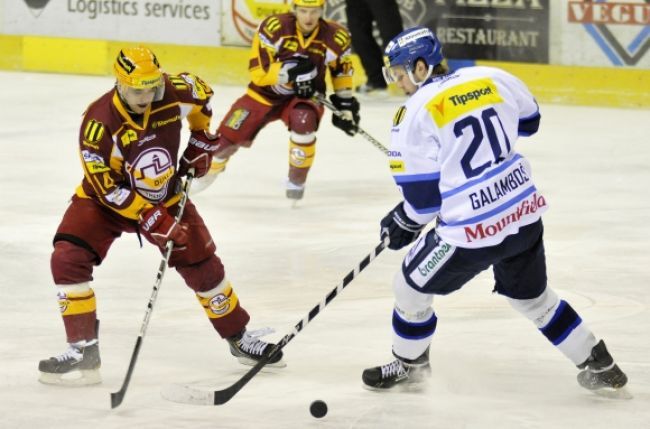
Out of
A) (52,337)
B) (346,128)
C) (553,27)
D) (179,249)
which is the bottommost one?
(553,27)

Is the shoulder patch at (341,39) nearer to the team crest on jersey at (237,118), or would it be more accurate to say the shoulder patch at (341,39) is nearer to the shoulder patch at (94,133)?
the team crest on jersey at (237,118)

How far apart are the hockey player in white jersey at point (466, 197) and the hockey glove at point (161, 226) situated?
0.61m

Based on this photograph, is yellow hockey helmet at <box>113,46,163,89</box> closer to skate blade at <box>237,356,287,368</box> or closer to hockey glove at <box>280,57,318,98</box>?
skate blade at <box>237,356,287,368</box>

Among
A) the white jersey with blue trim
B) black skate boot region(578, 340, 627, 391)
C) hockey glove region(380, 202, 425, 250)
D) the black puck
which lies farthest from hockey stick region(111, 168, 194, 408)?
black skate boot region(578, 340, 627, 391)

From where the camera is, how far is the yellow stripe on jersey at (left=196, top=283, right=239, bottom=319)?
178 inches

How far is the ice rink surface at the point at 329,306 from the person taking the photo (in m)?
4.12

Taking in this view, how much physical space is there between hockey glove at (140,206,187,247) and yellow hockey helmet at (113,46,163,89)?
0.37 metres

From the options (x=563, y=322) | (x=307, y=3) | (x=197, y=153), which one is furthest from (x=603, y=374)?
(x=307, y=3)

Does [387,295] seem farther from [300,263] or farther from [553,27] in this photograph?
[553,27]

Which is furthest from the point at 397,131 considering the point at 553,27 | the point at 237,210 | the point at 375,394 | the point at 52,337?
the point at 553,27

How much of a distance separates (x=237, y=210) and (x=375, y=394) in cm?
308

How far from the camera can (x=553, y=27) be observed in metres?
10.1

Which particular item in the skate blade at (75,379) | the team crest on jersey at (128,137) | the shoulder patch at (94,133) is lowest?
the skate blade at (75,379)

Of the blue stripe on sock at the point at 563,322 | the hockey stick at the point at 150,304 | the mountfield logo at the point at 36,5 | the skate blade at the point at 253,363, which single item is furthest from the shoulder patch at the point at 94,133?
the mountfield logo at the point at 36,5
